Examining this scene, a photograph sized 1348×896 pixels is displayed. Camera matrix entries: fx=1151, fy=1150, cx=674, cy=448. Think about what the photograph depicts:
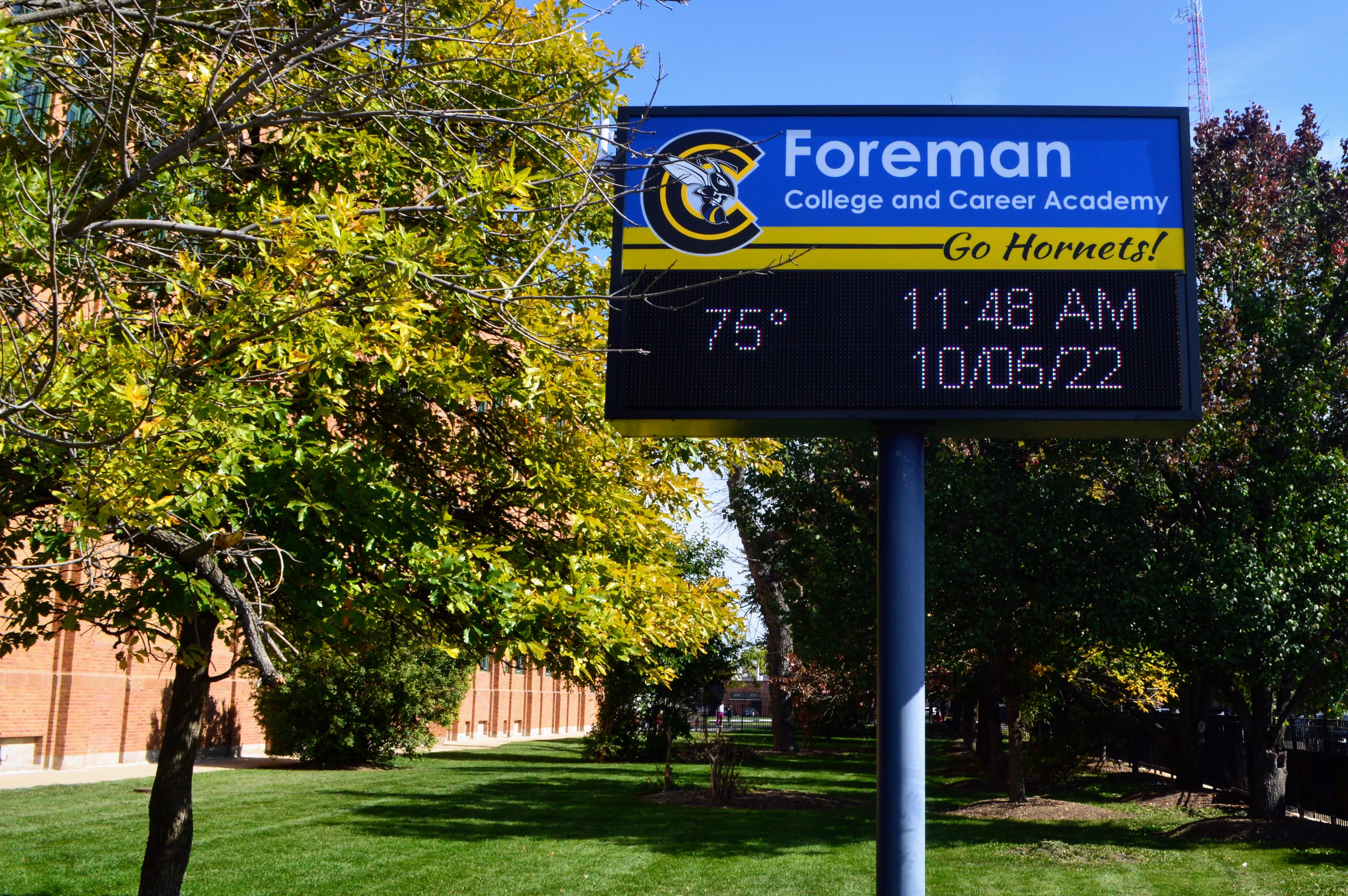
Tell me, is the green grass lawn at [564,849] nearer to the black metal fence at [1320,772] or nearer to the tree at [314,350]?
the black metal fence at [1320,772]

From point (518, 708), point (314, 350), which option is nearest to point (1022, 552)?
point (314, 350)

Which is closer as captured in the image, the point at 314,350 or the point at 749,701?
the point at 314,350

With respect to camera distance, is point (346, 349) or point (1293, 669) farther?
point (1293, 669)

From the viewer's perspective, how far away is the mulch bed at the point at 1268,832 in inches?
575

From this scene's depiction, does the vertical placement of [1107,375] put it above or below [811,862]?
above

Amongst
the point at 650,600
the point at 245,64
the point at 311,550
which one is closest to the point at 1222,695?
the point at 650,600

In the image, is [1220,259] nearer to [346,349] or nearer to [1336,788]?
[1336,788]

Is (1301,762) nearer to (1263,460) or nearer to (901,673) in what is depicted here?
(1263,460)

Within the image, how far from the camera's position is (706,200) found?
21.4 ft

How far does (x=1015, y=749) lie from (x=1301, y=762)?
4.24 metres

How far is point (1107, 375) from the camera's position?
606 cm

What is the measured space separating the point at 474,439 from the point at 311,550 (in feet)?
8.09

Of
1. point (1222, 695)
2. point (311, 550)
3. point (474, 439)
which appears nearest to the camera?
point (311, 550)

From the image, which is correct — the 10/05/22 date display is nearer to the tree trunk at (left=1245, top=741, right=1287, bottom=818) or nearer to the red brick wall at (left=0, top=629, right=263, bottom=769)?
the tree trunk at (left=1245, top=741, right=1287, bottom=818)
